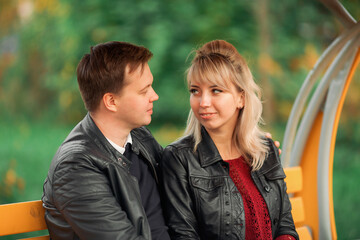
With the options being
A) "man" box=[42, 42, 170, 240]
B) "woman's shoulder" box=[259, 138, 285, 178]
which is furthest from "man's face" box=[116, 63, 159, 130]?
"woman's shoulder" box=[259, 138, 285, 178]

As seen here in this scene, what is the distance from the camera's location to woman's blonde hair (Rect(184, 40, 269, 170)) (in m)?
2.63

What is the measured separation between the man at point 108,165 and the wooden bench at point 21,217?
107mm

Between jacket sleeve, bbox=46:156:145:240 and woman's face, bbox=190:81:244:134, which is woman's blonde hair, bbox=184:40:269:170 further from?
jacket sleeve, bbox=46:156:145:240

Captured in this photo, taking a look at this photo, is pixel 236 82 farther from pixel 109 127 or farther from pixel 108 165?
pixel 108 165

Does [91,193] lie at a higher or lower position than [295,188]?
higher

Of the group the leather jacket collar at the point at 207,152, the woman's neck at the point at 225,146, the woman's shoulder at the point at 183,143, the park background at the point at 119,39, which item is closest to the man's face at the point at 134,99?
the woman's shoulder at the point at 183,143

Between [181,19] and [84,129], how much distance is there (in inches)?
247

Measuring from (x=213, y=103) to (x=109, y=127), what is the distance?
0.58 metres

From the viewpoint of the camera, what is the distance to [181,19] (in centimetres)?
842

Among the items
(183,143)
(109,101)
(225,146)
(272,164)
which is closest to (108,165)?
(109,101)

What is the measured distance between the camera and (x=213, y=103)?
2635 mm

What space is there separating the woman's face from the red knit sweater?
28cm

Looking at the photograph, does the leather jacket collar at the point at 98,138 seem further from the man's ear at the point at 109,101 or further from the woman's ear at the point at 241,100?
the woman's ear at the point at 241,100

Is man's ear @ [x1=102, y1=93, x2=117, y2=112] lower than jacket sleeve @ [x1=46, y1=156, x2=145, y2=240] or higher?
higher
